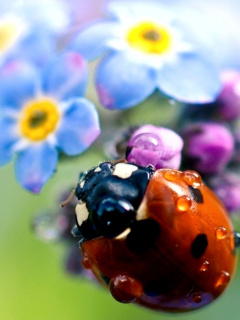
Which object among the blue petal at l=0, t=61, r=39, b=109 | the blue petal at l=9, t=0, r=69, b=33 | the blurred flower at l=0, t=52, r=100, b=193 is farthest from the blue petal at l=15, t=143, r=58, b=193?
the blue petal at l=9, t=0, r=69, b=33

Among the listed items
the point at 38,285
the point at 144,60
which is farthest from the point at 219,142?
the point at 38,285

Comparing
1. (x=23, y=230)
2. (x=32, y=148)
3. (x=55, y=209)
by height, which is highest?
(x=32, y=148)

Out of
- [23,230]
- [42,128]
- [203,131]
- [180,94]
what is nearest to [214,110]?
[203,131]

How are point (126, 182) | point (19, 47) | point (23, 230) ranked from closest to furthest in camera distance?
1. point (126, 182)
2. point (19, 47)
3. point (23, 230)

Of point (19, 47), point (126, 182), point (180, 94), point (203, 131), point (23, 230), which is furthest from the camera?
point (23, 230)

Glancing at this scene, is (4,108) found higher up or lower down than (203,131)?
higher up

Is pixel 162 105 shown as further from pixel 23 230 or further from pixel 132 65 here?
pixel 23 230

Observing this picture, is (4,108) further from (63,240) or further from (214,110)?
(214,110)

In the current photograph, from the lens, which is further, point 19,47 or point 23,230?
point 23,230

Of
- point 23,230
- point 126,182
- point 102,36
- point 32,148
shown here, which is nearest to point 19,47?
point 102,36

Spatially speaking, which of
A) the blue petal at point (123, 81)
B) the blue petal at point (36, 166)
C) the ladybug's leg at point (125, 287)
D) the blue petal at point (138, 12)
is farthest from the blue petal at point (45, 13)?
the ladybug's leg at point (125, 287)
